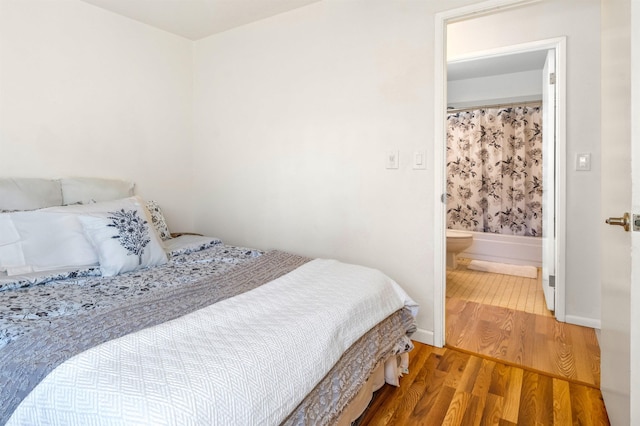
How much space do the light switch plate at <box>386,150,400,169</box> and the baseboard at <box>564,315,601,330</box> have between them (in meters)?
1.71

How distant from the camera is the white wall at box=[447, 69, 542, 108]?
4113 millimetres

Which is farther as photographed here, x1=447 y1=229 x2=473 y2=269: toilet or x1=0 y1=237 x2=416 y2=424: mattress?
x1=447 y1=229 x2=473 y2=269: toilet

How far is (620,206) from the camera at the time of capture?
1312mm

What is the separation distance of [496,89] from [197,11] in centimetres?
342

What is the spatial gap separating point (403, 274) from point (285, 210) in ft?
3.46

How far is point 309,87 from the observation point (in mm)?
2660

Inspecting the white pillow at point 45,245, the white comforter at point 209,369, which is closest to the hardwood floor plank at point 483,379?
the white comforter at point 209,369

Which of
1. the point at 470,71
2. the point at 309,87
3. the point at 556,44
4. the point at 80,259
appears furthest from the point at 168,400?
the point at 470,71

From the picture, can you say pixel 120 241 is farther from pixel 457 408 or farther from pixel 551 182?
pixel 551 182

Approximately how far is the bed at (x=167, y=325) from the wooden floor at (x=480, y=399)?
0.12 meters

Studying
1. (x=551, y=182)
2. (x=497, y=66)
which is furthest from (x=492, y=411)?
(x=497, y=66)

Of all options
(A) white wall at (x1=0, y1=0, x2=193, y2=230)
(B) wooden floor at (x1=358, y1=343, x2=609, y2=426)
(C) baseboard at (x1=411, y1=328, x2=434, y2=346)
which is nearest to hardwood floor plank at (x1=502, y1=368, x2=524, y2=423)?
(B) wooden floor at (x1=358, y1=343, x2=609, y2=426)

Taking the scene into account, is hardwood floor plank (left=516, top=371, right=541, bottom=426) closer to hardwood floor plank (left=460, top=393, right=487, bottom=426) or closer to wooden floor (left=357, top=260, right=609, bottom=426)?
wooden floor (left=357, top=260, right=609, bottom=426)

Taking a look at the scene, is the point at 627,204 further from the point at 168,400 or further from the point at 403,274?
the point at 168,400
